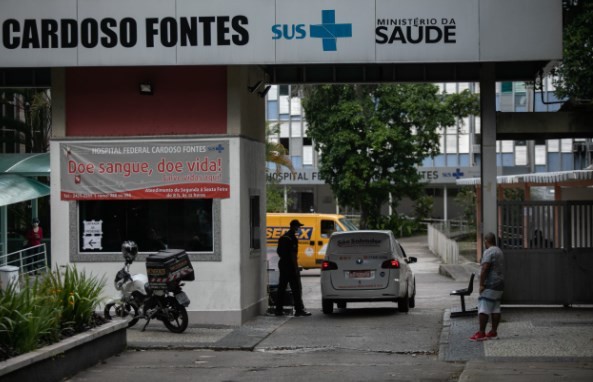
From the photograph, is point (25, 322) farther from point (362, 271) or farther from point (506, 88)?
point (506, 88)

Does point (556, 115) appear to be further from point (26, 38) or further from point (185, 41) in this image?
point (26, 38)

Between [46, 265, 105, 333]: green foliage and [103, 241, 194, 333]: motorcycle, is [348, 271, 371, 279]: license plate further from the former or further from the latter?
[46, 265, 105, 333]: green foliage

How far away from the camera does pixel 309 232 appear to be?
38062mm

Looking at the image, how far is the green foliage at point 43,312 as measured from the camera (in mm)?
11672

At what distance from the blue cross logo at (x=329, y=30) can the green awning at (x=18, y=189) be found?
8.73 metres

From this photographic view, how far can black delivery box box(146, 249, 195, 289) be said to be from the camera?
55.3 ft

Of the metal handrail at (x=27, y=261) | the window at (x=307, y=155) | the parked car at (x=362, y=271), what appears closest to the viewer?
the parked car at (x=362, y=271)

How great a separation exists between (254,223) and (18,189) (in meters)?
6.67

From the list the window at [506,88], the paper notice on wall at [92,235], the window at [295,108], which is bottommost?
the paper notice on wall at [92,235]

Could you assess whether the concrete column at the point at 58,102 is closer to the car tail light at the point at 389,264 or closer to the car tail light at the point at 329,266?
the car tail light at the point at 329,266

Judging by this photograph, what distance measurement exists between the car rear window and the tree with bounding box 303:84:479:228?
30337mm

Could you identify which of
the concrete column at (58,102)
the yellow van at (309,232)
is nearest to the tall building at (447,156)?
the yellow van at (309,232)

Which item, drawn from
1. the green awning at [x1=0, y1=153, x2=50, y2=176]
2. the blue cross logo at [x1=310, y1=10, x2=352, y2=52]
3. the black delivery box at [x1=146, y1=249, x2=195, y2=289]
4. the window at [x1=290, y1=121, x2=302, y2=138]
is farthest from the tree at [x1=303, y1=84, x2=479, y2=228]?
the black delivery box at [x1=146, y1=249, x2=195, y2=289]

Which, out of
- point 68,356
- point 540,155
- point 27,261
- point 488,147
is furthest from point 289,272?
point 540,155
